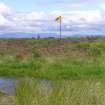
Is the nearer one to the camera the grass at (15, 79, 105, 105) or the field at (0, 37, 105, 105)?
the grass at (15, 79, 105, 105)

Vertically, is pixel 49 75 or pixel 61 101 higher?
pixel 61 101

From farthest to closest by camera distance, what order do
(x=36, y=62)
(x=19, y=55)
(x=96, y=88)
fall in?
(x=19, y=55)
(x=36, y=62)
(x=96, y=88)

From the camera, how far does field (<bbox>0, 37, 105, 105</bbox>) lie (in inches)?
292

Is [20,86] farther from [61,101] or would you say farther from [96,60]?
[96,60]

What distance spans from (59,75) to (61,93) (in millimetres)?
15214

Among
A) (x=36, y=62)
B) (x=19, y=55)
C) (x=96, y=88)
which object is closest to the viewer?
(x=96, y=88)

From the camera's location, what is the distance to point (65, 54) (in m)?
33.6

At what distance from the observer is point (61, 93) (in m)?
7.30

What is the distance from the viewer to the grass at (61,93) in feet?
23.8

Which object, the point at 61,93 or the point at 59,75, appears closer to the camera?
the point at 61,93

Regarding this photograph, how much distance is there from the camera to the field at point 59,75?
7414mm

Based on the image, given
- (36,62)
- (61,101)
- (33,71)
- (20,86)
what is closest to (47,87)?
(20,86)

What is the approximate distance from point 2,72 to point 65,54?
9706mm

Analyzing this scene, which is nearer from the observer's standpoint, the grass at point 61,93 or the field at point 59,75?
the grass at point 61,93
